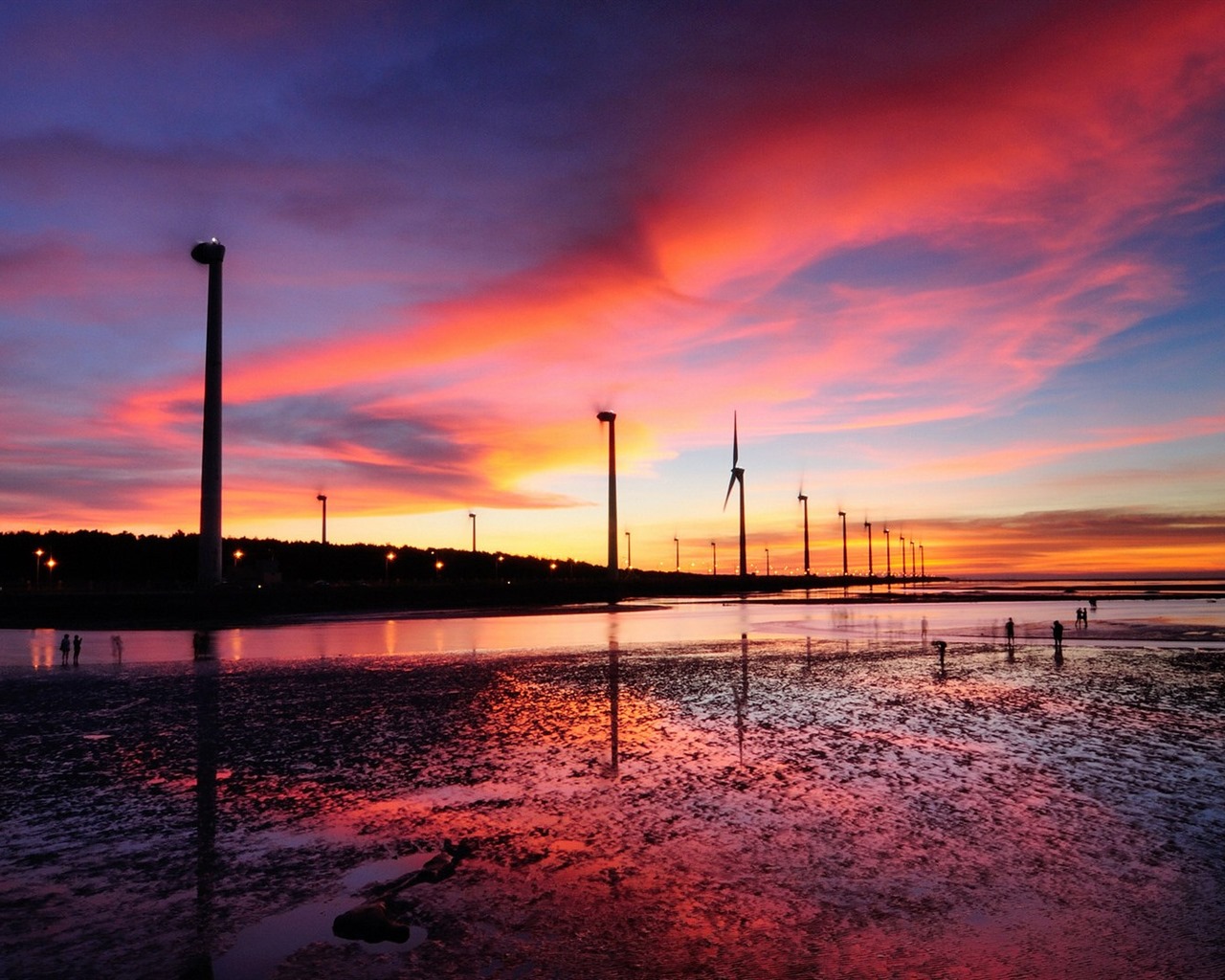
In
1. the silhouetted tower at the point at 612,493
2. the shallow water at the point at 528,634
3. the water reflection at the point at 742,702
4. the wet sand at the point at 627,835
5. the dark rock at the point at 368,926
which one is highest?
the silhouetted tower at the point at 612,493

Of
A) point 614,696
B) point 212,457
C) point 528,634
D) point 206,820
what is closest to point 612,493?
point 212,457

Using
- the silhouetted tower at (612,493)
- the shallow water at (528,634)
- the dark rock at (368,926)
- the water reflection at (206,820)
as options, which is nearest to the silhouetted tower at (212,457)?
the shallow water at (528,634)

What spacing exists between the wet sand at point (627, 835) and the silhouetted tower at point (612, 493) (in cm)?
9239

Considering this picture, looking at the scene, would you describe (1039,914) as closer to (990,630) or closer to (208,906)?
(208,906)

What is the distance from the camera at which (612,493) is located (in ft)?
371

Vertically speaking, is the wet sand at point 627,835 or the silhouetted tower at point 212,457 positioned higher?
the silhouetted tower at point 212,457

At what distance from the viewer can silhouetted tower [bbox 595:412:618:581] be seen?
371 feet

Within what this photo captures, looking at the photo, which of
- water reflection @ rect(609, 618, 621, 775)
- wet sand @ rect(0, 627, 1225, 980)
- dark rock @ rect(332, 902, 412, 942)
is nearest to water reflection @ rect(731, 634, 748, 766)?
wet sand @ rect(0, 627, 1225, 980)

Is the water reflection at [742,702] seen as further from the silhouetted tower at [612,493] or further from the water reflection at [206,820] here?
the silhouetted tower at [612,493]

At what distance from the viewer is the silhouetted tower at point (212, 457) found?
75.1 meters

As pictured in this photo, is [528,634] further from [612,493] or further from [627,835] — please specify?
[612,493]

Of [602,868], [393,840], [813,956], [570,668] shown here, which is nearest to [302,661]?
[570,668]

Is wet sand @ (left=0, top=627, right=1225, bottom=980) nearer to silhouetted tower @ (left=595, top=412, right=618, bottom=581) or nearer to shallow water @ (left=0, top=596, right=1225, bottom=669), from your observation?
shallow water @ (left=0, top=596, right=1225, bottom=669)

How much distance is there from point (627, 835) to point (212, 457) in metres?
74.5
